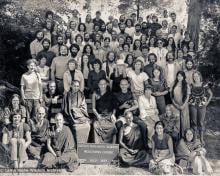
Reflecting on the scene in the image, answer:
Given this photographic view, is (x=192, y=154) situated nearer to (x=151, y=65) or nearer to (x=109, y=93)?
(x=109, y=93)

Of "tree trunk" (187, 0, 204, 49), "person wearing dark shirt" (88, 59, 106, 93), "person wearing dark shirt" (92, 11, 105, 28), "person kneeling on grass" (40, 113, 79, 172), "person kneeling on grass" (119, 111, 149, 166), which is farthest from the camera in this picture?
"tree trunk" (187, 0, 204, 49)

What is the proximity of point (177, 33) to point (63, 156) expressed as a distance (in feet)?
18.3

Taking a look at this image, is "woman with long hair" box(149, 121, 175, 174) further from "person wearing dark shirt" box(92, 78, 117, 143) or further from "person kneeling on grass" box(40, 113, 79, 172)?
"person kneeling on grass" box(40, 113, 79, 172)

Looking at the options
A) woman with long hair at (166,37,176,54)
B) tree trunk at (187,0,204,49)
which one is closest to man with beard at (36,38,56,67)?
woman with long hair at (166,37,176,54)

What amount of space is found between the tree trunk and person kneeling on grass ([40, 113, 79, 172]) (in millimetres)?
5505

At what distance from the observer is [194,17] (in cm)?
1325

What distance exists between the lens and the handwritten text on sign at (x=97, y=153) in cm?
879

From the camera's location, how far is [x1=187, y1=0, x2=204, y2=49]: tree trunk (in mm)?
12997

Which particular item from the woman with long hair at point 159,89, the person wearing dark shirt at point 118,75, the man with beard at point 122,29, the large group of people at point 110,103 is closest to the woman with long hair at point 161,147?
the large group of people at point 110,103

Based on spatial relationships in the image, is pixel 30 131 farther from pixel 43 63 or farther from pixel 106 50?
pixel 106 50

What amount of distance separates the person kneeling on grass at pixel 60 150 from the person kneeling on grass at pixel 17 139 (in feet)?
1.26

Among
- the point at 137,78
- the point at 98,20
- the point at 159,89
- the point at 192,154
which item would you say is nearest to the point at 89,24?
the point at 98,20

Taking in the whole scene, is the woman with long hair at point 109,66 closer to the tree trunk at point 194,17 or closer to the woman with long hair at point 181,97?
the woman with long hair at point 181,97

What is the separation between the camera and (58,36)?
36.6 ft
